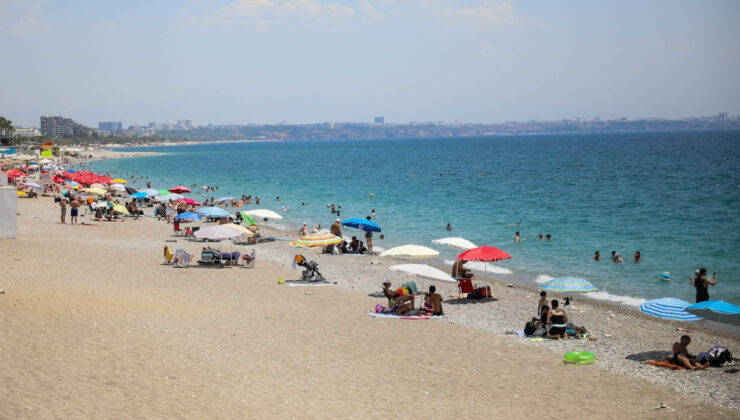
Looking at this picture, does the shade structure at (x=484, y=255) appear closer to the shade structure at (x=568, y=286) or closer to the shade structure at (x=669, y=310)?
the shade structure at (x=568, y=286)

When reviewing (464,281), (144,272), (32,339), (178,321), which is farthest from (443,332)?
(144,272)

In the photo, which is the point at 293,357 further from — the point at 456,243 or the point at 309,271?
the point at 456,243

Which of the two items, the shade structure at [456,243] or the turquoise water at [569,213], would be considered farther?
the turquoise water at [569,213]

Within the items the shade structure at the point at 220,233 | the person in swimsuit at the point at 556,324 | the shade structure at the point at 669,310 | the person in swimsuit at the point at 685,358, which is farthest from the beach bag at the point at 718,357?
the shade structure at the point at 220,233

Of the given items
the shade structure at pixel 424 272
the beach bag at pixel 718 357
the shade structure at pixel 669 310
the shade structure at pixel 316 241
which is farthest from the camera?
the shade structure at pixel 316 241

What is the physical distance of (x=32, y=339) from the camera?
10422 mm

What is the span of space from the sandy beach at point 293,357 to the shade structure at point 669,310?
0.86 metres

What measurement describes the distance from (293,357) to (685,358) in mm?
7428

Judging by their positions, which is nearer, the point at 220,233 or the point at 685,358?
the point at 685,358

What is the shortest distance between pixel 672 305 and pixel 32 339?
12.2 metres

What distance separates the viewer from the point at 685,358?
38.6 ft

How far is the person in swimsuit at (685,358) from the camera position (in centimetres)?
1170

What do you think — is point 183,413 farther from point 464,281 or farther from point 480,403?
point 464,281

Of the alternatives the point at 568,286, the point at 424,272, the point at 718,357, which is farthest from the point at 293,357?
the point at 718,357
